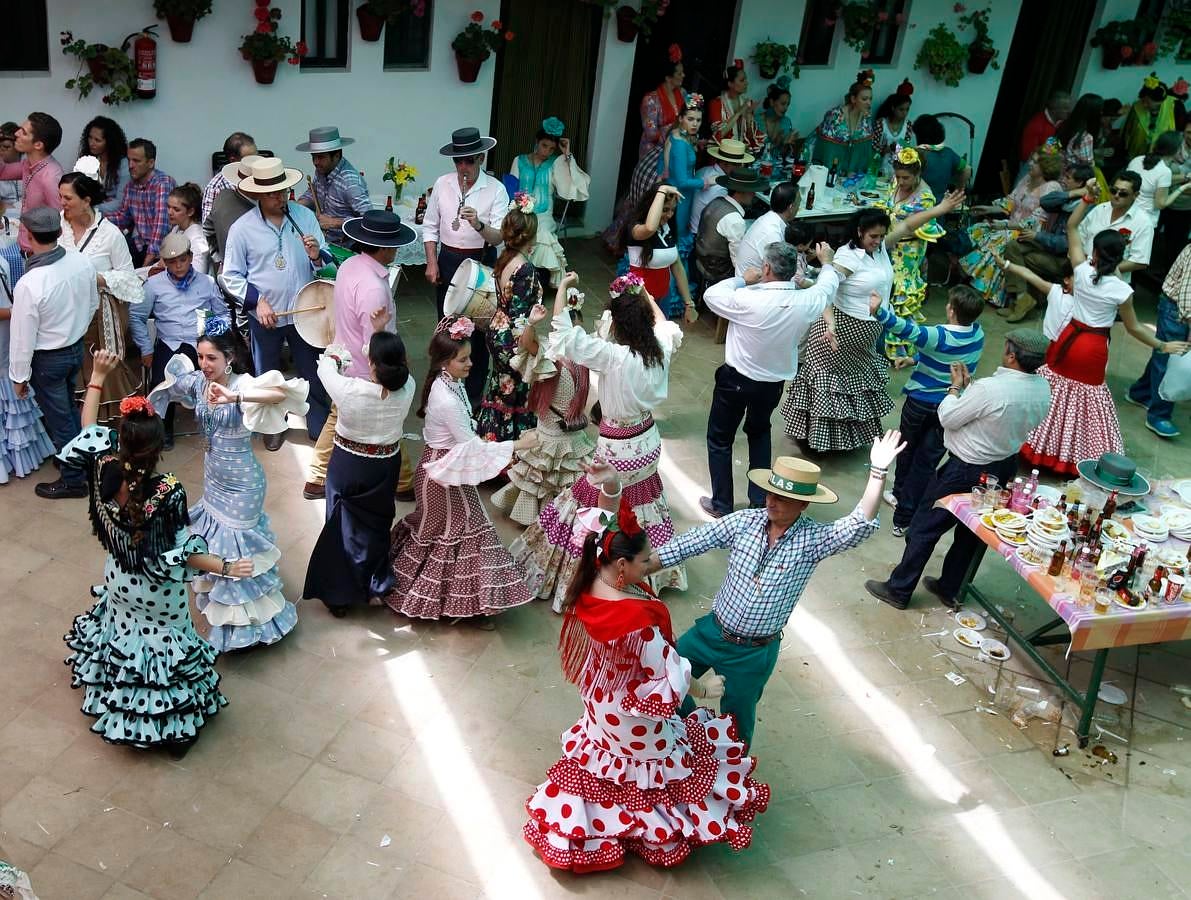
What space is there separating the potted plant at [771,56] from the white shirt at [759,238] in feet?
11.7

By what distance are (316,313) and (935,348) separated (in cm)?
369

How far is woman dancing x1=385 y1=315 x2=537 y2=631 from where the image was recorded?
19.1ft

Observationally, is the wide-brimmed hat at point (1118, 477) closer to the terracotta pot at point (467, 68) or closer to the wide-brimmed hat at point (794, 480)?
the wide-brimmed hat at point (794, 480)

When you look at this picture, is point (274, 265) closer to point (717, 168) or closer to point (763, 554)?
point (763, 554)

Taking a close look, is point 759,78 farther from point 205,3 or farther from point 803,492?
point 803,492

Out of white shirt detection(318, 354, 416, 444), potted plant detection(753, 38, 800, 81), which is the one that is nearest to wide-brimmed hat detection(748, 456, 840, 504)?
white shirt detection(318, 354, 416, 444)

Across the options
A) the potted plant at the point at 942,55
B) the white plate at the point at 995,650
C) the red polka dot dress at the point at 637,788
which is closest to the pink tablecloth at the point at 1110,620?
the white plate at the point at 995,650

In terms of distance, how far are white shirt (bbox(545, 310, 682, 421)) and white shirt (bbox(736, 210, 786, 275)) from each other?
2.46 metres

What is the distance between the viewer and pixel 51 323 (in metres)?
6.55

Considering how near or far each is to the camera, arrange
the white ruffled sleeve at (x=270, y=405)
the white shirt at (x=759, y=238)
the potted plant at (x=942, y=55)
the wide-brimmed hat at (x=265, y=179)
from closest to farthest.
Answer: the white ruffled sleeve at (x=270, y=405), the wide-brimmed hat at (x=265, y=179), the white shirt at (x=759, y=238), the potted plant at (x=942, y=55)

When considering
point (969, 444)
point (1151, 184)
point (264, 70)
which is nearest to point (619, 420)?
point (969, 444)

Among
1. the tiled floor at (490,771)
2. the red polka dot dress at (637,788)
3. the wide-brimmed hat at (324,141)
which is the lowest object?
the tiled floor at (490,771)

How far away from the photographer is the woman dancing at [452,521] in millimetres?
5832

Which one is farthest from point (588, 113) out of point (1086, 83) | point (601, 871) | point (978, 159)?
point (601, 871)
